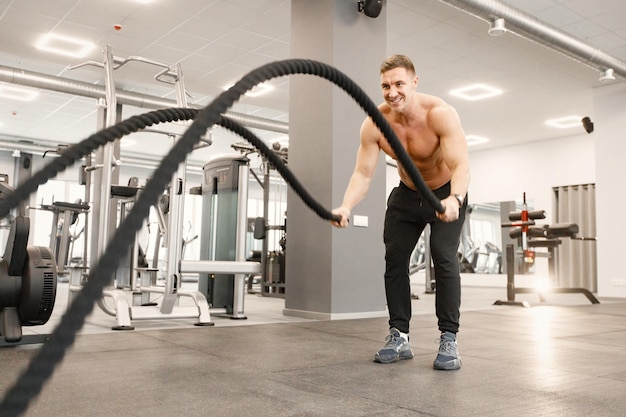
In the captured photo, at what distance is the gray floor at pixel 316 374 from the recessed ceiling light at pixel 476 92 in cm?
541

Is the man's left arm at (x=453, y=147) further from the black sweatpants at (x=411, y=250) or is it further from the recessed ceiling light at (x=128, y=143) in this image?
the recessed ceiling light at (x=128, y=143)

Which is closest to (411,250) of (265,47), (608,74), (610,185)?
(265,47)

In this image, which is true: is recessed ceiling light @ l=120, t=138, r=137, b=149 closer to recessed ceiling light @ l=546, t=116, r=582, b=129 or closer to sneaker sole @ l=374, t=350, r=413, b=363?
recessed ceiling light @ l=546, t=116, r=582, b=129

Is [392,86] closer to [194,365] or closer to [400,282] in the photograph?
[400,282]

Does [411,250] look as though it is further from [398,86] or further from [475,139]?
[475,139]

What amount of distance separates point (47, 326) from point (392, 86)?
9.16 ft

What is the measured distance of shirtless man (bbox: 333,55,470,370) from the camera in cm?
210

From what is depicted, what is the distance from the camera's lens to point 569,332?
374cm

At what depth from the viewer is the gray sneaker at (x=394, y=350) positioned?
7.95ft

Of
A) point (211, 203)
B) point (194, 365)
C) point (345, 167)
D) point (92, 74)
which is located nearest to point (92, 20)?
point (92, 74)

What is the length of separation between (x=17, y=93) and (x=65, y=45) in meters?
2.48

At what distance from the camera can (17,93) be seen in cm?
891

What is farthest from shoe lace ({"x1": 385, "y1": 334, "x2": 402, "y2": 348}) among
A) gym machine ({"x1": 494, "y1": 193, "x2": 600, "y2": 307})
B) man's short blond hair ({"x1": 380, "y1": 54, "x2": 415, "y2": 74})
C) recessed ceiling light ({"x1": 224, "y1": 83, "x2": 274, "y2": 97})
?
recessed ceiling light ({"x1": 224, "y1": 83, "x2": 274, "y2": 97})

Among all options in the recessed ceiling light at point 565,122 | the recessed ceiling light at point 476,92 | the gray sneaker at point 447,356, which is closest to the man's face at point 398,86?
the gray sneaker at point 447,356
